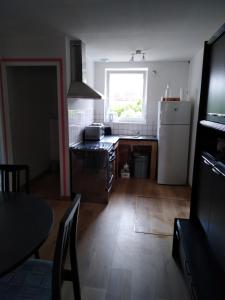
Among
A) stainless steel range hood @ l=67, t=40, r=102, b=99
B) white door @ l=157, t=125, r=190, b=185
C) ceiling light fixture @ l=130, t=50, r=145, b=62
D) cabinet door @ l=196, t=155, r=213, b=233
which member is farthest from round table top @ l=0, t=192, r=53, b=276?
ceiling light fixture @ l=130, t=50, r=145, b=62

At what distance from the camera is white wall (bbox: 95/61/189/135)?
4.29 meters

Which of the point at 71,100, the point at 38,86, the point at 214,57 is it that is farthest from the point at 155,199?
the point at 38,86

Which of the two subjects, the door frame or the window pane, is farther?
the window pane

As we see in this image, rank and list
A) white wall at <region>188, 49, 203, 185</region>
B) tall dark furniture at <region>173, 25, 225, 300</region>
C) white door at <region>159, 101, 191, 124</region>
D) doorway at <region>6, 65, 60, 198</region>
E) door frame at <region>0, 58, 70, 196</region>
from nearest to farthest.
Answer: tall dark furniture at <region>173, 25, 225, 300</region>
door frame at <region>0, 58, 70, 196</region>
doorway at <region>6, 65, 60, 198</region>
white wall at <region>188, 49, 203, 185</region>
white door at <region>159, 101, 191, 124</region>

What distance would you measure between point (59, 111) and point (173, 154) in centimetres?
218

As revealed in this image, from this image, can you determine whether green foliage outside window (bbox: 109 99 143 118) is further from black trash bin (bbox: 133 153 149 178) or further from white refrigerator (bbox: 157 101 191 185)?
black trash bin (bbox: 133 153 149 178)

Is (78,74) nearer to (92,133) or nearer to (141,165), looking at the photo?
(92,133)

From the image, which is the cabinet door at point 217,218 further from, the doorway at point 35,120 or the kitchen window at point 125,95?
the kitchen window at point 125,95

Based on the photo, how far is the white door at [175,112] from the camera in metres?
3.76

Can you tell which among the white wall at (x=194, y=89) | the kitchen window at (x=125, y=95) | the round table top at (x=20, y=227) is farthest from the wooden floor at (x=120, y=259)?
the kitchen window at (x=125, y=95)

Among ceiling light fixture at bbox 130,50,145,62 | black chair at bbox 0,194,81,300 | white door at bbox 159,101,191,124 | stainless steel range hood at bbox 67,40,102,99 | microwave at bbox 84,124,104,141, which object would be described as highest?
ceiling light fixture at bbox 130,50,145,62

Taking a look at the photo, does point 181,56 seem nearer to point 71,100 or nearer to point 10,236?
point 71,100

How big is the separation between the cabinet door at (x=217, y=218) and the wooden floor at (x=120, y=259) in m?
0.48

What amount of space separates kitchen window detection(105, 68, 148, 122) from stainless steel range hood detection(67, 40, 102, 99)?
153 centimetres
